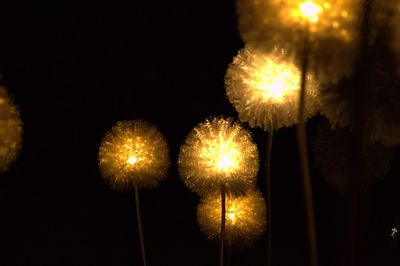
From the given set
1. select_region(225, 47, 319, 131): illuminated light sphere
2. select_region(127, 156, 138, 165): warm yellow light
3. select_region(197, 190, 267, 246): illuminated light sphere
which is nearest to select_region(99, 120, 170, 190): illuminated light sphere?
select_region(127, 156, 138, 165): warm yellow light

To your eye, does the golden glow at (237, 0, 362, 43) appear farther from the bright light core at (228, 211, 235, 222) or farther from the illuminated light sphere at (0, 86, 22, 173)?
the bright light core at (228, 211, 235, 222)

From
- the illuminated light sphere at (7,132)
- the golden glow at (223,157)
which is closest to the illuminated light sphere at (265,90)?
the golden glow at (223,157)

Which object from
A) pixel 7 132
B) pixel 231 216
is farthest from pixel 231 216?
pixel 7 132

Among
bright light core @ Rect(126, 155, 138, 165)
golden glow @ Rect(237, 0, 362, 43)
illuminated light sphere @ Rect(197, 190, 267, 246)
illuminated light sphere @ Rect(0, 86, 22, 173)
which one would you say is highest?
bright light core @ Rect(126, 155, 138, 165)

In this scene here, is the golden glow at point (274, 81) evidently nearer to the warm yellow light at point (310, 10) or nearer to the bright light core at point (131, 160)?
the warm yellow light at point (310, 10)

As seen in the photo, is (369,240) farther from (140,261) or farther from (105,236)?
(105,236)

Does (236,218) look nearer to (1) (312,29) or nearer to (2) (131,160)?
(2) (131,160)
